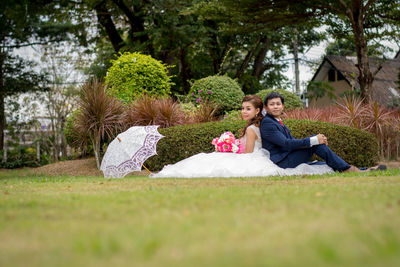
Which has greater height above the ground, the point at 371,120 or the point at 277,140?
the point at 371,120

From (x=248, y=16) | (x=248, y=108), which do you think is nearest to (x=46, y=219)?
(x=248, y=108)

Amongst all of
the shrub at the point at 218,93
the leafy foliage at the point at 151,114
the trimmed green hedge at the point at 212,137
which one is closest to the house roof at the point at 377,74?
the shrub at the point at 218,93

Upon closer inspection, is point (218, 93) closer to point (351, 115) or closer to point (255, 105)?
point (351, 115)

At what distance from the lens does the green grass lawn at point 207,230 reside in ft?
6.87

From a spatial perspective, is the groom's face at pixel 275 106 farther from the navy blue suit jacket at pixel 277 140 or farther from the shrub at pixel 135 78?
the shrub at pixel 135 78

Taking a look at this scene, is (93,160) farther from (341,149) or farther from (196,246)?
(196,246)

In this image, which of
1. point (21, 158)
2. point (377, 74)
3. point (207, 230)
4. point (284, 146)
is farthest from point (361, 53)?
point (377, 74)

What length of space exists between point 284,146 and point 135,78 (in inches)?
241

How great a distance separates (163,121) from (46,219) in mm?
7364

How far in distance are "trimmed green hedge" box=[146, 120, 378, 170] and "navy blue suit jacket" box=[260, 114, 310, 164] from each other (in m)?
1.69

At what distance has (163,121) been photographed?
414 inches

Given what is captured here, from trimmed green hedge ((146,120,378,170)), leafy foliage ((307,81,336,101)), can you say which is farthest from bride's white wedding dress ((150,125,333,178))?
leafy foliage ((307,81,336,101))

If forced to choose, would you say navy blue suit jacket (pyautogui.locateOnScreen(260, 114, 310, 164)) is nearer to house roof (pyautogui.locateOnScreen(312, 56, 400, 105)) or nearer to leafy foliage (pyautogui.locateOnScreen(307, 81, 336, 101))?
leafy foliage (pyautogui.locateOnScreen(307, 81, 336, 101))

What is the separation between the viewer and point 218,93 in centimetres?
1369
